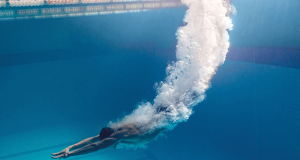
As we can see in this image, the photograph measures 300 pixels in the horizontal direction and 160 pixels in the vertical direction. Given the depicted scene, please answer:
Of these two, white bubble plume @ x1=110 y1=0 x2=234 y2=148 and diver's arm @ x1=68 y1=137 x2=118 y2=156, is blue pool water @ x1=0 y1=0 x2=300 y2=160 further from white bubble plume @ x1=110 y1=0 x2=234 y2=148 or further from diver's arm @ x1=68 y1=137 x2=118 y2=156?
diver's arm @ x1=68 y1=137 x2=118 y2=156

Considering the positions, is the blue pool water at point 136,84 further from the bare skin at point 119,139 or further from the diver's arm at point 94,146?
the diver's arm at point 94,146

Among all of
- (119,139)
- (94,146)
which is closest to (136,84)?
(119,139)

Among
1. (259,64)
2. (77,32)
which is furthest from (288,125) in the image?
(77,32)

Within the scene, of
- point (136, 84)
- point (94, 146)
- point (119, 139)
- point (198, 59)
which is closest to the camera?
point (94, 146)

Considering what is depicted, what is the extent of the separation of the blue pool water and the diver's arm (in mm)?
3314

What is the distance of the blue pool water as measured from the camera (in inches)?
194

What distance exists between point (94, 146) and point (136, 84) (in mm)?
4551

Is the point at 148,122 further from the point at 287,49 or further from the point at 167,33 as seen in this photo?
the point at 167,33

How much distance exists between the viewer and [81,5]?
20.4ft

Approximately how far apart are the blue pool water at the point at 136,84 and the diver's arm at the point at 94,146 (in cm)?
331

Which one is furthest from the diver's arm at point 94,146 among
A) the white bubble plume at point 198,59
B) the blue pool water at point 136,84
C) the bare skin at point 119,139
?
the blue pool water at point 136,84

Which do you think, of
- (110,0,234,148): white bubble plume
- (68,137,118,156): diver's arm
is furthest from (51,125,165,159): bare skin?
(110,0,234,148): white bubble plume

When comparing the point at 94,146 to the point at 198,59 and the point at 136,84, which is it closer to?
the point at 198,59

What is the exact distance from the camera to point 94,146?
312 cm
